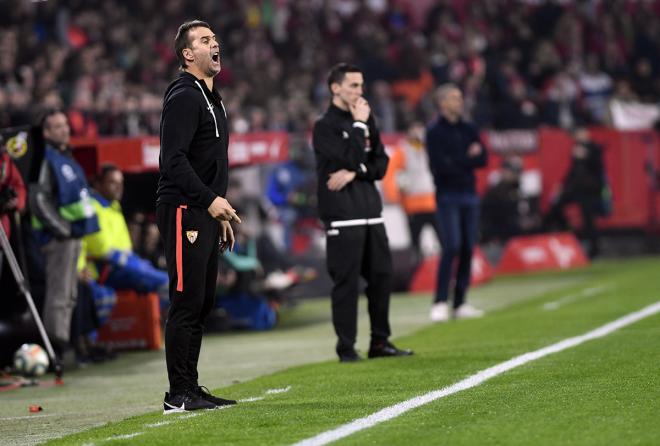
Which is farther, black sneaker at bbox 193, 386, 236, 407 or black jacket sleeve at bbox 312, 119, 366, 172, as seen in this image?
black jacket sleeve at bbox 312, 119, 366, 172

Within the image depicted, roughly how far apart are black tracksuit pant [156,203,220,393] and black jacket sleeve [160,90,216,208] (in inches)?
6.7

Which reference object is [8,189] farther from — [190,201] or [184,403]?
[184,403]

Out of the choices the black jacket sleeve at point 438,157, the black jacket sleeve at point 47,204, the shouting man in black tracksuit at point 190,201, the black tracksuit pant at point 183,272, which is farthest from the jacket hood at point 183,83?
the black jacket sleeve at point 438,157

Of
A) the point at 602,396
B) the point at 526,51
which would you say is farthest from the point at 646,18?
the point at 602,396

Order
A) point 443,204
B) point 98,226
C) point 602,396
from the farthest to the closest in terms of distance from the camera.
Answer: point 443,204
point 98,226
point 602,396

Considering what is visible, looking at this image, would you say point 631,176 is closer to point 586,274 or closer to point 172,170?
point 586,274

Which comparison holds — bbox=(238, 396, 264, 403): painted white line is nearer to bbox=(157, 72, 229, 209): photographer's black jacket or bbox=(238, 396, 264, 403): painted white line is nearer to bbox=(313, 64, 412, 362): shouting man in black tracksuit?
bbox=(157, 72, 229, 209): photographer's black jacket

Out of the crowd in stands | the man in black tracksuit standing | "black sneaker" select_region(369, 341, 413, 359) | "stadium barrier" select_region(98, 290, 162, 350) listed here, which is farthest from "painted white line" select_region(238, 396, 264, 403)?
the crowd in stands

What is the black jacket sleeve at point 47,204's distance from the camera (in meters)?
11.9

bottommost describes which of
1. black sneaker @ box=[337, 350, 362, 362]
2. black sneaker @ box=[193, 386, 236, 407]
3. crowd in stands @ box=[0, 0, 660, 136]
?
black sneaker @ box=[337, 350, 362, 362]

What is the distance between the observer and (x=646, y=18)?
33125 mm

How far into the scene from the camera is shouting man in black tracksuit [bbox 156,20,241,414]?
8023mm

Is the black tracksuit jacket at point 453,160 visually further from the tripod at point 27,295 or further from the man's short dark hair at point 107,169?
the tripod at point 27,295

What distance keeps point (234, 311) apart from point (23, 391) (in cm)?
495
